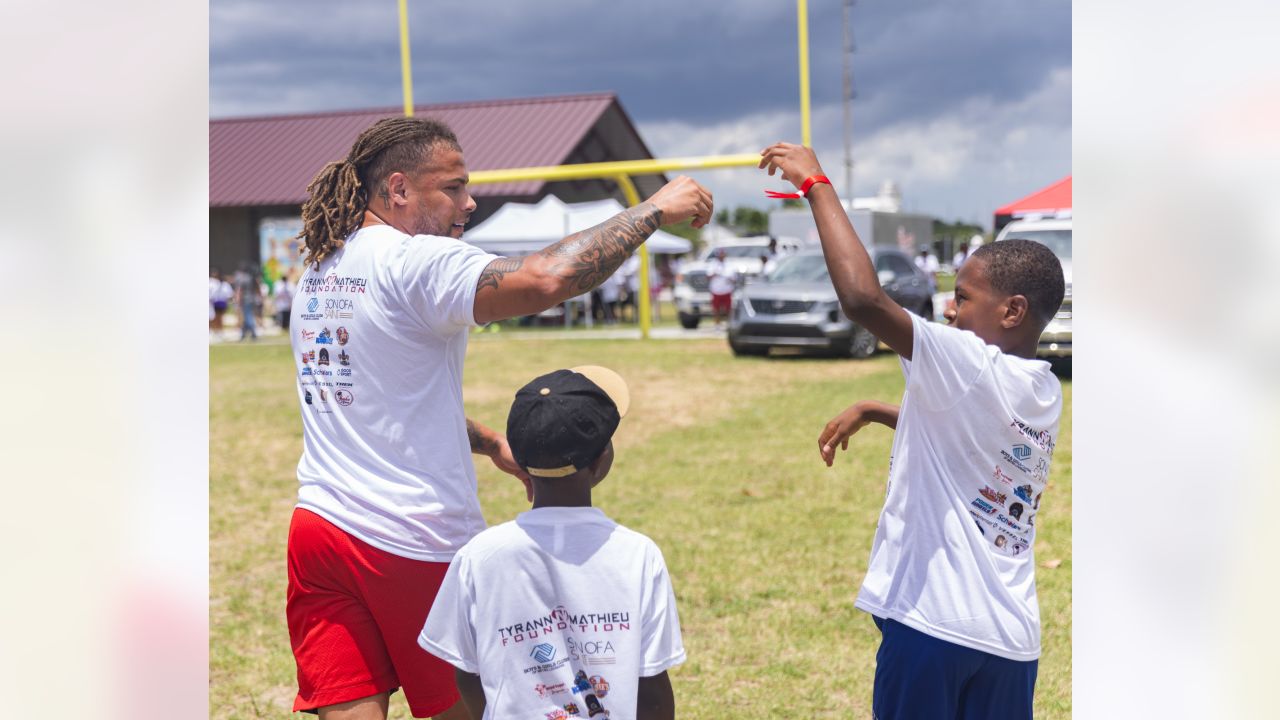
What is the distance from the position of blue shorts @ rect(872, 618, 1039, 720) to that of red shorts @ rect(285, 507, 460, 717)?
1.03 m

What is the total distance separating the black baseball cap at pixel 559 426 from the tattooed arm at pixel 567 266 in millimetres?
199

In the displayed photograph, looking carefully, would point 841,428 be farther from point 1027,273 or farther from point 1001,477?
point 1027,273

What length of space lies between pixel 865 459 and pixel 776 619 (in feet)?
12.3

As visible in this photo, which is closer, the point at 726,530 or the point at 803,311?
the point at 726,530

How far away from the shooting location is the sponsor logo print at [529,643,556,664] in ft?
7.14

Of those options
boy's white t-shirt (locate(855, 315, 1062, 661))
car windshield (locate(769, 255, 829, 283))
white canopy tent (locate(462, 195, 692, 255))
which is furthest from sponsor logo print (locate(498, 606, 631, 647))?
white canopy tent (locate(462, 195, 692, 255))

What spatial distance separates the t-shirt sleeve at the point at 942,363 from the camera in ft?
7.44

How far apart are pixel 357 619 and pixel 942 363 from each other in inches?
58.2

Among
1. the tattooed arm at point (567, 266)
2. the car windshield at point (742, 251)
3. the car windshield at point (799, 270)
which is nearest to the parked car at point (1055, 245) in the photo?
the car windshield at point (799, 270)

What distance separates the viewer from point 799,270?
16438 millimetres

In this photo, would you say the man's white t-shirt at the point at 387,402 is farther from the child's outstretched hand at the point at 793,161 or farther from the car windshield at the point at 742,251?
the car windshield at the point at 742,251

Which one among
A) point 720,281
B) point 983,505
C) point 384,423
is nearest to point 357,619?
point 384,423
